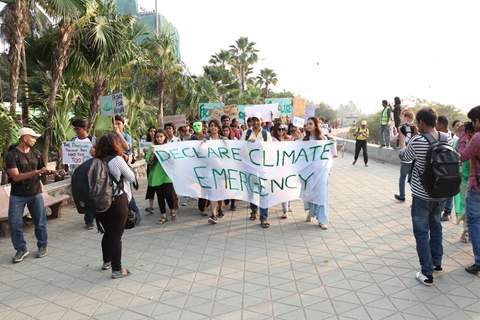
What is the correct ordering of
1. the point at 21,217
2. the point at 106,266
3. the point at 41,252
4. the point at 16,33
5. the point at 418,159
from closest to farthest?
1. the point at 418,159
2. the point at 106,266
3. the point at 21,217
4. the point at 41,252
5. the point at 16,33

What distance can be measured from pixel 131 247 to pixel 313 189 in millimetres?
2840

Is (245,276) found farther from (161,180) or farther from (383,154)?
(383,154)

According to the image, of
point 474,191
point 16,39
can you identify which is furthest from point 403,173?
point 16,39

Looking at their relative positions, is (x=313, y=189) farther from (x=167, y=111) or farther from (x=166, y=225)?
(x=167, y=111)

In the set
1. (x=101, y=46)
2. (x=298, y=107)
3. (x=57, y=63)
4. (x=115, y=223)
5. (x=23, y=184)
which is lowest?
(x=115, y=223)

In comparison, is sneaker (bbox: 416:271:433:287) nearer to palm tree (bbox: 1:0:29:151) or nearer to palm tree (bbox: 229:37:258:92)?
palm tree (bbox: 1:0:29:151)

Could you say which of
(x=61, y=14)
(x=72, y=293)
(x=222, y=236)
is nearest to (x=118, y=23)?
(x=61, y=14)

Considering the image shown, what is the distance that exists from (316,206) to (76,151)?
419cm

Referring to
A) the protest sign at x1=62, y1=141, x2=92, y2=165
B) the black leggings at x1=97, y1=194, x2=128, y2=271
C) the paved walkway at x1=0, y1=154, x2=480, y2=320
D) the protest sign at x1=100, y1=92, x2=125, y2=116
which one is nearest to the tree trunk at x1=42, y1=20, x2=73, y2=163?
the protest sign at x1=100, y1=92, x2=125, y2=116

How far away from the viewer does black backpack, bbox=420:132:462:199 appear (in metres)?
3.39

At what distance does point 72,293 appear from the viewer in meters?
3.77

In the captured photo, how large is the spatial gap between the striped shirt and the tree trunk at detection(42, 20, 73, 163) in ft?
22.3

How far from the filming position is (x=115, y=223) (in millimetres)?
3969

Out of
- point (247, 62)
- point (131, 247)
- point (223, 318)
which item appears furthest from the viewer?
point (247, 62)
